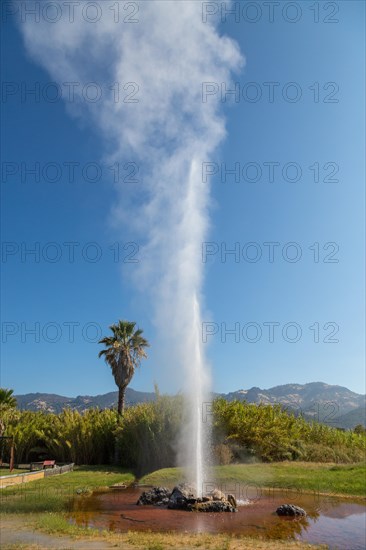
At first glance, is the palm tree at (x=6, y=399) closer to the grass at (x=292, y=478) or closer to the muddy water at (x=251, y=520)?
the grass at (x=292, y=478)

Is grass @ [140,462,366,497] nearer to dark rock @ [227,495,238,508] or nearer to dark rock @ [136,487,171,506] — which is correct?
dark rock @ [136,487,171,506]

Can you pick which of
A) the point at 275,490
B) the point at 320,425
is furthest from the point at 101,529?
the point at 320,425

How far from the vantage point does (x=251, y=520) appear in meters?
15.3

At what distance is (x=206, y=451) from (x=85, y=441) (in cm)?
1079

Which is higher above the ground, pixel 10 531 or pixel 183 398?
pixel 183 398

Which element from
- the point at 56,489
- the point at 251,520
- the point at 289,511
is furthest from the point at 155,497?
the point at 56,489

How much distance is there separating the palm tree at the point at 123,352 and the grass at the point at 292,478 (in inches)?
667

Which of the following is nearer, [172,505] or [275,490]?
[172,505]

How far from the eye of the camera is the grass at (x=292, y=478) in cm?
2263

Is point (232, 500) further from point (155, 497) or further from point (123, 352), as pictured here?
point (123, 352)

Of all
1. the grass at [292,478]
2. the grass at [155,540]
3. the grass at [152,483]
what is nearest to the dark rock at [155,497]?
the grass at [152,483]

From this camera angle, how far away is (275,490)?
22.7 metres

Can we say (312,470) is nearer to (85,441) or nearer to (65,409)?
(85,441)

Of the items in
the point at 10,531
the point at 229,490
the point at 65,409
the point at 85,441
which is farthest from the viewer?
the point at 65,409
